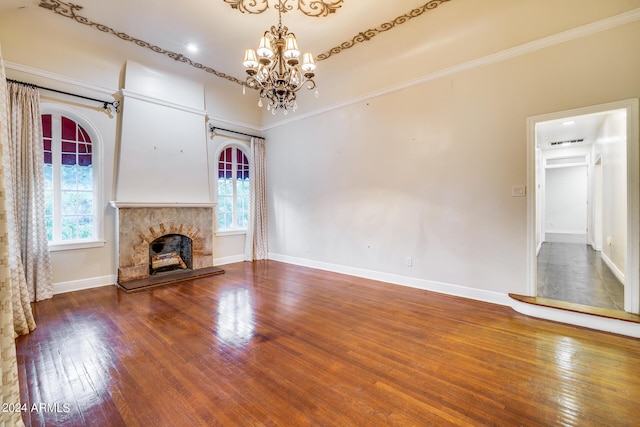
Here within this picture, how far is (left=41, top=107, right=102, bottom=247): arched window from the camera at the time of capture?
13.4 ft

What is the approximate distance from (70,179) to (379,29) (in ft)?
17.1

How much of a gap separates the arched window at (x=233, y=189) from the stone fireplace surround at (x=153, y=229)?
604 mm

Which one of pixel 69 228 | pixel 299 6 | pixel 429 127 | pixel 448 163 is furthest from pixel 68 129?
pixel 448 163

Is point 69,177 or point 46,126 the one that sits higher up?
point 46,126

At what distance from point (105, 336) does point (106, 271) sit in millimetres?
2239

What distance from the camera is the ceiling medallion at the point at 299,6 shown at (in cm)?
326

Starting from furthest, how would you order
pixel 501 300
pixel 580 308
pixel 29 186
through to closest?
pixel 29 186, pixel 501 300, pixel 580 308

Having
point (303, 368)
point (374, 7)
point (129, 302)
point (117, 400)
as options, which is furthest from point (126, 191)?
point (374, 7)

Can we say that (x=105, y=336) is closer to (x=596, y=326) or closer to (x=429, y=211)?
(x=429, y=211)

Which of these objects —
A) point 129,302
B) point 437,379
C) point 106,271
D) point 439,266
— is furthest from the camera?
point 106,271

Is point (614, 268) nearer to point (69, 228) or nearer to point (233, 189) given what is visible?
point (233, 189)

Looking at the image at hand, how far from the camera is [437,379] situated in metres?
2.02

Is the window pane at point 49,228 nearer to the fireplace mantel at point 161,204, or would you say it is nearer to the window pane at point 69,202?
the window pane at point 69,202

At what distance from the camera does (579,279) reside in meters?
4.24
